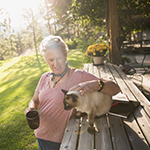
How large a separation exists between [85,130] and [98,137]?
0.48 ft

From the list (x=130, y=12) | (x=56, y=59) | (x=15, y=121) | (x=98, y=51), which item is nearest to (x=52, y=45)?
(x=56, y=59)

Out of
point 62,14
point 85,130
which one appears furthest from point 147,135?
point 62,14

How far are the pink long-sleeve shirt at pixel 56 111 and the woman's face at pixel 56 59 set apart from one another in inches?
5.5

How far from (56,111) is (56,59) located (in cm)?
57

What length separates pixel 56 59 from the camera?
144cm

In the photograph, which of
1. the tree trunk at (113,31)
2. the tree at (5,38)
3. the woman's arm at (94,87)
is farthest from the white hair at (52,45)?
the tree at (5,38)

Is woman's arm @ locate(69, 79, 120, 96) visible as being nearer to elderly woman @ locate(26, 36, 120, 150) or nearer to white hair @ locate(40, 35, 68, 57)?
elderly woman @ locate(26, 36, 120, 150)

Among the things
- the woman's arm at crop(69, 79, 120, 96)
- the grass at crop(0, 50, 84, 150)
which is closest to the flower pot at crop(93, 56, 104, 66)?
the grass at crop(0, 50, 84, 150)

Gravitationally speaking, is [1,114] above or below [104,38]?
below

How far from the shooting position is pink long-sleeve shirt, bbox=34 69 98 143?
148 centimetres

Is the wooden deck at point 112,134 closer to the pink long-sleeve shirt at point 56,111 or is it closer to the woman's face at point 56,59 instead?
the pink long-sleeve shirt at point 56,111

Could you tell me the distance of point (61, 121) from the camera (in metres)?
1.50

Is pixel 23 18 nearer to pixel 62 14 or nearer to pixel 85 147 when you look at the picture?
pixel 62 14

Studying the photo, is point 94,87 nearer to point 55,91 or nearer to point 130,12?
point 55,91
